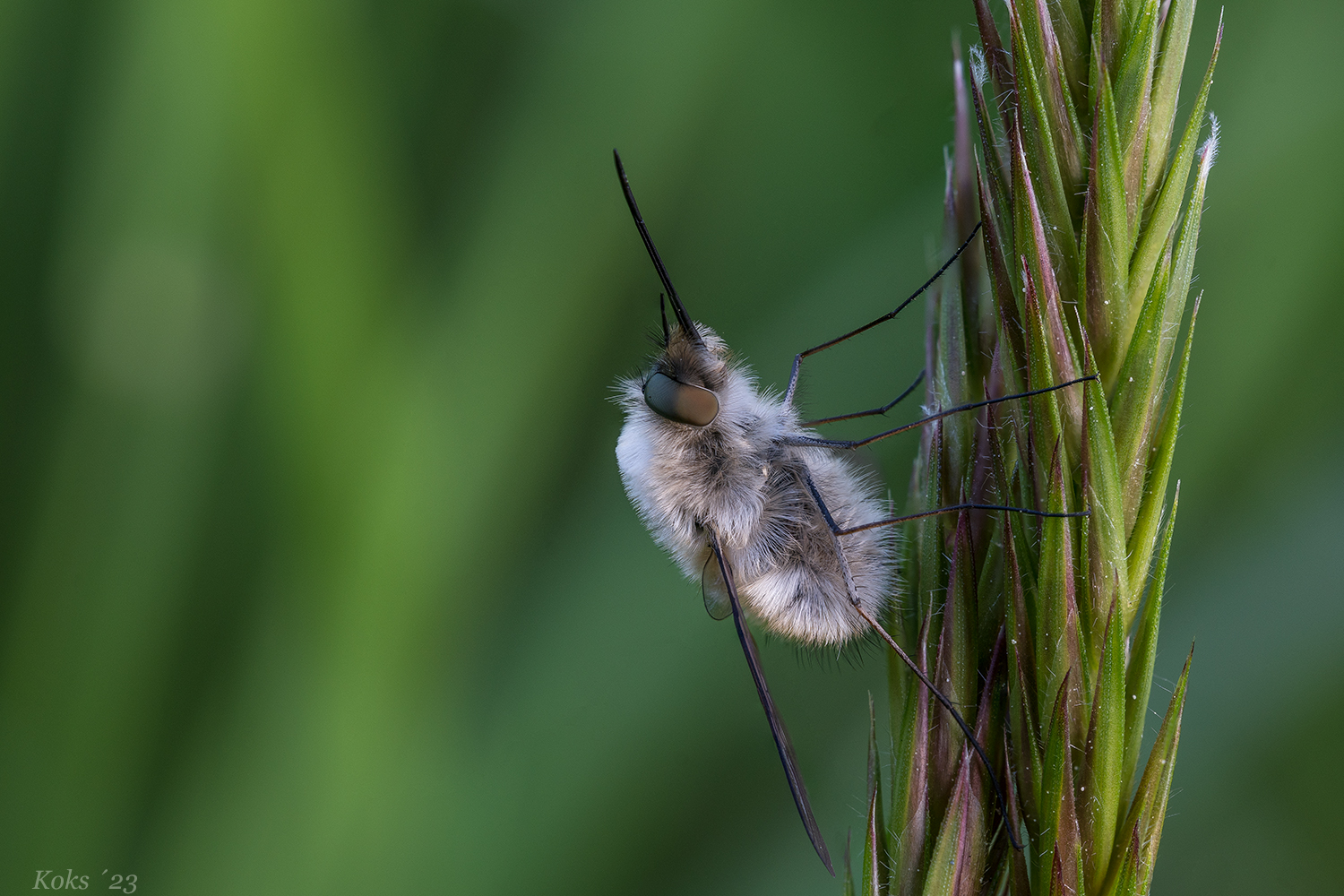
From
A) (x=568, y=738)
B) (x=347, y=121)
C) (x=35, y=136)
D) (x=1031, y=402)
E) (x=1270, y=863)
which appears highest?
(x=347, y=121)

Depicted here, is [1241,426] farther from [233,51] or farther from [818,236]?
[233,51]

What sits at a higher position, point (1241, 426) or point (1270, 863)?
point (1241, 426)

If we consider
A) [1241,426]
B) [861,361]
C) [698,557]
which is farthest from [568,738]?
[1241,426]

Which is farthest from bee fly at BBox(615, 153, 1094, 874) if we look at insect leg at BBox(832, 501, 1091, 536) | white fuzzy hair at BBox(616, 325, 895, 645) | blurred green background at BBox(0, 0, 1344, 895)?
blurred green background at BBox(0, 0, 1344, 895)

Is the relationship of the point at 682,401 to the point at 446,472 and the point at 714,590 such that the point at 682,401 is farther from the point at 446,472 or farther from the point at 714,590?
the point at 446,472

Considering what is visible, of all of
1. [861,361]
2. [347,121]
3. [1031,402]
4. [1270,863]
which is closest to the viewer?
[1031,402]

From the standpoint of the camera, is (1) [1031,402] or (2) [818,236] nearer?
(1) [1031,402]
